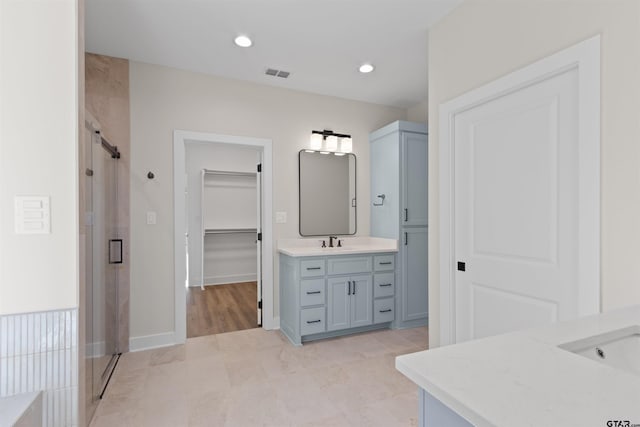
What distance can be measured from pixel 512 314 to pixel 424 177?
187 cm

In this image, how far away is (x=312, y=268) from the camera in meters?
2.92

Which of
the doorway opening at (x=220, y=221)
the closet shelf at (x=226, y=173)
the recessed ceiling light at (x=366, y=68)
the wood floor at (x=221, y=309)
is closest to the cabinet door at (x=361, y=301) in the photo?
the wood floor at (x=221, y=309)

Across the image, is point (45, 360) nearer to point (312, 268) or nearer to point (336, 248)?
point (312, 268)

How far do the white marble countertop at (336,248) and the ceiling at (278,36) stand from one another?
1689 millimetres

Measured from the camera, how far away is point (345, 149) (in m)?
3.59

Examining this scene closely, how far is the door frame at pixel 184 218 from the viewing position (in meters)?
2.90

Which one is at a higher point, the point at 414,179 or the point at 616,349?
the point at 414,179

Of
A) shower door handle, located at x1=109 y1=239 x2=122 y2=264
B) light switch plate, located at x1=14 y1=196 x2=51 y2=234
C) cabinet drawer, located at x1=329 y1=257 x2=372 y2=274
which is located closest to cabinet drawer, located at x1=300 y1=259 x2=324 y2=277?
cabinet drawer, located at x1=329 y1=257 x2=372 y2=274

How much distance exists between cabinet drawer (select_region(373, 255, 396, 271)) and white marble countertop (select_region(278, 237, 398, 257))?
8 centimetres

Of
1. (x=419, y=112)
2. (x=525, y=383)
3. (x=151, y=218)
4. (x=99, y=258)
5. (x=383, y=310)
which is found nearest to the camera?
(x=525, y=383)

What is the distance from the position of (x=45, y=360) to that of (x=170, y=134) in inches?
82.4

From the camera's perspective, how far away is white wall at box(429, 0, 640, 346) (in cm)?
121

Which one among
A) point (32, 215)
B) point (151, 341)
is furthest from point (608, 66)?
A: point (151, 341)

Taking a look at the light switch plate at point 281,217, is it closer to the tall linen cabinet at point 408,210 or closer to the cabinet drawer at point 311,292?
the cabinet drawer at point 311,292
